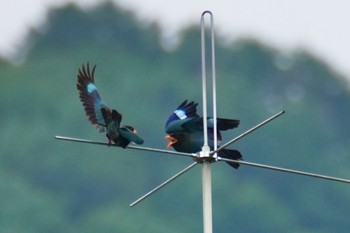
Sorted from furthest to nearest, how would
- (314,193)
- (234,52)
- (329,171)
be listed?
(234,52) → (314,193) → (329,171)

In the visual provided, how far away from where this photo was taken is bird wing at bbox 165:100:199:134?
38.4 feet

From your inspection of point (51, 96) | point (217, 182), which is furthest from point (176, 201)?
point (51, 96)

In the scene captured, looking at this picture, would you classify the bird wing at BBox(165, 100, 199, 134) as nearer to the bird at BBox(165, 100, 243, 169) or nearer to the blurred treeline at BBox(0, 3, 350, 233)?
the bird at BBox(165, 100, 243, 169)

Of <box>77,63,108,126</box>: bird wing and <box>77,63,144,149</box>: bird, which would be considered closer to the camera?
<box>77,63,144,149</box>: bird

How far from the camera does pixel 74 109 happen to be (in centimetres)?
3181

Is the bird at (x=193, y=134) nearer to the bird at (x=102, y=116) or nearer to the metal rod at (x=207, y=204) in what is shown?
the bird at (x=102, y=116)

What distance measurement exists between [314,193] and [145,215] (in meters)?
2.96

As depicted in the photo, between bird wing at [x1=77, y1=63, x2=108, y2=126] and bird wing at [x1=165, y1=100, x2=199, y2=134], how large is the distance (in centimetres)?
36

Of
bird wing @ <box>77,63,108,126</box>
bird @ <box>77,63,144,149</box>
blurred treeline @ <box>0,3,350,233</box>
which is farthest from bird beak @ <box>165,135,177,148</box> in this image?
blurred treeline @ <box>0,3,350,233</box>

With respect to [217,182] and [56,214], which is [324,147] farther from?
[56,214]

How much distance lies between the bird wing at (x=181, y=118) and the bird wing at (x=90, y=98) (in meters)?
0.36

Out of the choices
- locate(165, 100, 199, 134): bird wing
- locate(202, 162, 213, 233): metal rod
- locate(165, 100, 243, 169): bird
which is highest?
locate(165, 100, 199, 134): bird wing

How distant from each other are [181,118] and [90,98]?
24.5 inches

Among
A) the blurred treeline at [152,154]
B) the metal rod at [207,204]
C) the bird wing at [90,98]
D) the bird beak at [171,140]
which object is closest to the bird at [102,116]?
the bird wing at [90,98]
